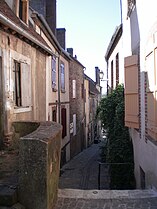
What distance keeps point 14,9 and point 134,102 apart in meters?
4.63

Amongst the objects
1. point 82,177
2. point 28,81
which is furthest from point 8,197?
point 82,177

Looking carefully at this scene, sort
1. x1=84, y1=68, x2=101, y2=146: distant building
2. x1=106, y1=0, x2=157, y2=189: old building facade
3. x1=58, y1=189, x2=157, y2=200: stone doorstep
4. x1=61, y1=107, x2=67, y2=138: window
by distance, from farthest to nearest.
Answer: x1=84, y1=68, x2=101, y2=146: distant building
x1=61, y1=107, x2=67, y2=138: window
x1=106, y1=0, x2=157, y2=189: old building facade
x1=58, y1=189, x2=157, y2=200: stone doorstep

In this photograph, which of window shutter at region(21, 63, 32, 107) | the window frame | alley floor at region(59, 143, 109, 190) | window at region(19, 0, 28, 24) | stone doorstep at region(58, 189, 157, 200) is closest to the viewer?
stone doorstep at region(58, 189, 157, 200)

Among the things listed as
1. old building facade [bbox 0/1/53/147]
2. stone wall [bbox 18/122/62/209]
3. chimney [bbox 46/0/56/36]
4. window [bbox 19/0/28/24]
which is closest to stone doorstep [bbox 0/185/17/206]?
stone wall [bbox 18/122/62/209]

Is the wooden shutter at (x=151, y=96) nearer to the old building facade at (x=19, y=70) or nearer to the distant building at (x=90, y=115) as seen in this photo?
the old building facade at (x=19, y=70)

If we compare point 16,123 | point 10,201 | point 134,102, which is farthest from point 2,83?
point 10,201

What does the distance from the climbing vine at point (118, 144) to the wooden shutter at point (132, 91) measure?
1.63 meters

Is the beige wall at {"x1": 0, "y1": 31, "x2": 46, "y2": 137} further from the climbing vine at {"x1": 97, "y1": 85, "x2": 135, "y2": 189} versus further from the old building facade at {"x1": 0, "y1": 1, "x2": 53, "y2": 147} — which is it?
the climbing vine at {"x1": 97, "y1": 85, "x2": 135, "y2": 189}

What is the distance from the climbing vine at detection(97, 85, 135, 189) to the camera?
10477 millimetres

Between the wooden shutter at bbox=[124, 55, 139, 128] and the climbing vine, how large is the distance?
163 centimetres

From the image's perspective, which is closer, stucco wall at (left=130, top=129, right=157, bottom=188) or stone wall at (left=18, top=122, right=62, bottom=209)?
stone wall at (left=18, top=122, right=62, bottom=209)

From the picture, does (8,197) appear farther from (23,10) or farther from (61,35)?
(61,35)

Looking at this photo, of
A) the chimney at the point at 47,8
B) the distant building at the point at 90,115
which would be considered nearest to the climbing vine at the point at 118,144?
the chimney at the point at 47,8

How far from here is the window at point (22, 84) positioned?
8.91 meters
